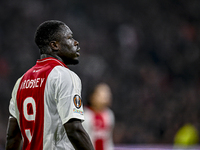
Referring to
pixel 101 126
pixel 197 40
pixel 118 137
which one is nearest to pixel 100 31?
pixel 197 40

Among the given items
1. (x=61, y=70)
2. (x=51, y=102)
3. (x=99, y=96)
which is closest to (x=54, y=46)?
(x=61, y=70)

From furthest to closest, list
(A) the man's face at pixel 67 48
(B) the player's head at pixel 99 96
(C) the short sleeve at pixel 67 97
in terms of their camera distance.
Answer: (B) the player's head at pixel 99 96, (A) the man's face at pixel 67 48, (C) the short sleeve at pixel 67 97

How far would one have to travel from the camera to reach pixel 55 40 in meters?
2.21

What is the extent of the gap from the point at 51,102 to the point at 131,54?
903cm

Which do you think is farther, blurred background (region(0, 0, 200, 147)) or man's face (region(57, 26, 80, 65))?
blurred background (region(0, 0, 200, 147))

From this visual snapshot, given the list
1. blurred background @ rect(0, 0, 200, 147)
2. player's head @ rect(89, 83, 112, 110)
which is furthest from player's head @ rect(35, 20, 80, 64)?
blurred background @ rect(0, 0, 200, 147)

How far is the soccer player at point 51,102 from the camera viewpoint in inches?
78.4

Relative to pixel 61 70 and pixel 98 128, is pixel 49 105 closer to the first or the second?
pixel 61 70

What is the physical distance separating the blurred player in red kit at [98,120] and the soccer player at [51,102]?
11.0 ft

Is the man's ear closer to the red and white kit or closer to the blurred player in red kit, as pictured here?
the blurred player in red kit

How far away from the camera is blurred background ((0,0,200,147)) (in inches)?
369

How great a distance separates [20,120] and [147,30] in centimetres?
997

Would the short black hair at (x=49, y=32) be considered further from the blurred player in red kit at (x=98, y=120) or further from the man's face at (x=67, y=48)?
the blurred player in red kit at (x=98, y=120)

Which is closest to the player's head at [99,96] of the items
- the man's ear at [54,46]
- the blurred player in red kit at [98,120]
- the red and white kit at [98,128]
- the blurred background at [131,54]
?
the blurred player in red kit at [98,120]
